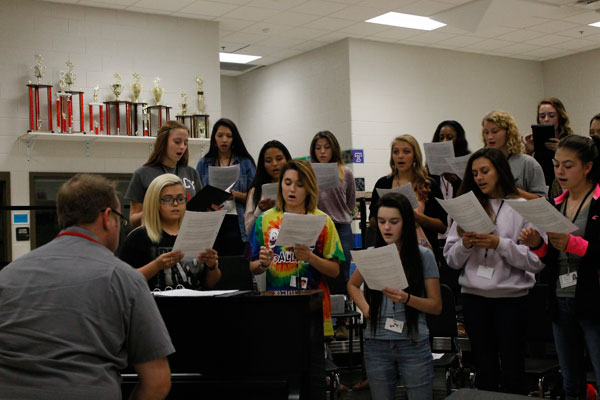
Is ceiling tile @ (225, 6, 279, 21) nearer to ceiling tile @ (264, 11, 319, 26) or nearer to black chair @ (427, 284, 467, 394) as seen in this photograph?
ceiling tile @ (264, 11, 319, 26)

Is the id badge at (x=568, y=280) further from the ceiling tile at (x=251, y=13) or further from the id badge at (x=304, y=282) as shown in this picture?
the ceiling tile at (x=251, y=13)

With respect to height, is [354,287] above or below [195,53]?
below

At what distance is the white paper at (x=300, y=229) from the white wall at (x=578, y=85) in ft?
27.5

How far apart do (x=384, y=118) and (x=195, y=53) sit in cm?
283

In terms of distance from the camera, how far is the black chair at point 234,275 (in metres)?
3.31

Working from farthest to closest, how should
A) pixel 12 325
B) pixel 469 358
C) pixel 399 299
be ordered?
1. pixel 469 358
2. pixel 399 299
3. pixel 12 325

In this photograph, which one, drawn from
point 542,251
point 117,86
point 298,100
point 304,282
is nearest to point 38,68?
point 117,86

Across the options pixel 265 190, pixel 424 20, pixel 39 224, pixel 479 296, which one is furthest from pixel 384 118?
pixel 479 296

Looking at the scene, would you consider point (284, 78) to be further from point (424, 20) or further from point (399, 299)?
point (399, 299)

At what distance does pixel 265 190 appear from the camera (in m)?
4.16

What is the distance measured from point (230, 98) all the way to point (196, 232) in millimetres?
9020

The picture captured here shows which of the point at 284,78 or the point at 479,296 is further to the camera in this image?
the point at 284,78

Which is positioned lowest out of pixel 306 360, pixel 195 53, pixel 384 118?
pixel 306 360

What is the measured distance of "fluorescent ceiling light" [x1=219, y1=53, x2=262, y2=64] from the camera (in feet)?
34.0
